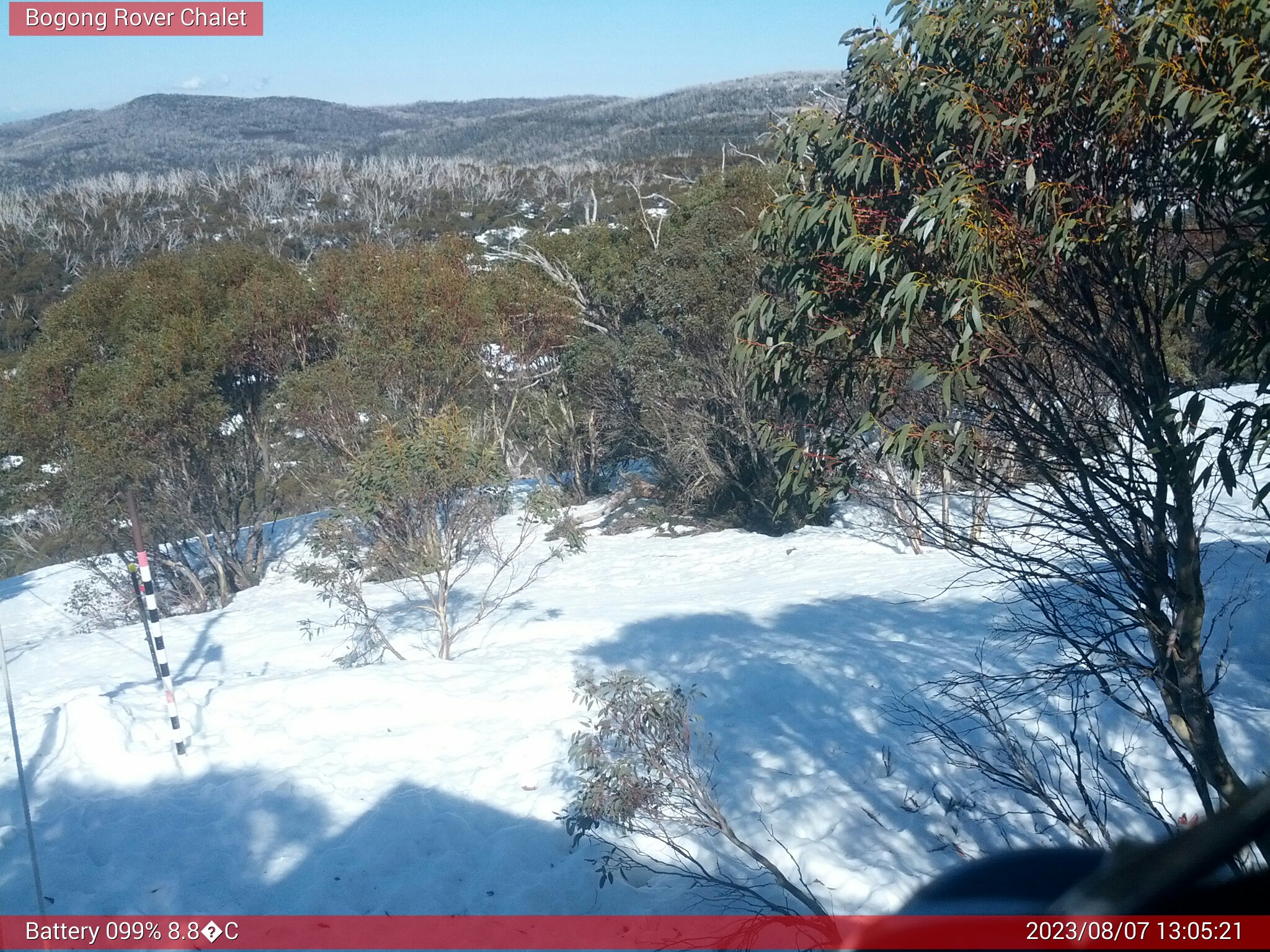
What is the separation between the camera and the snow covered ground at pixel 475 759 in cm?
475

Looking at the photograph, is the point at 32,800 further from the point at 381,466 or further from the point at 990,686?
the point at 990,686

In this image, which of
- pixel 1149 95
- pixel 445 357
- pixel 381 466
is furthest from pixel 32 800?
pixel 445 357

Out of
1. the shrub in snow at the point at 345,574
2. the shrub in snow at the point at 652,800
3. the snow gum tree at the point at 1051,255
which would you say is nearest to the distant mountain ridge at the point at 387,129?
the snow gum tree at the point at 1051,255

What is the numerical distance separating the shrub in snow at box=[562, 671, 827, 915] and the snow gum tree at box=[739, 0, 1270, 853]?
1.45 metres

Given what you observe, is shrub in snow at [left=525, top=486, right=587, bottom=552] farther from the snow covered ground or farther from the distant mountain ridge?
the distant mountain ridge

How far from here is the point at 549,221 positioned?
3650 cm

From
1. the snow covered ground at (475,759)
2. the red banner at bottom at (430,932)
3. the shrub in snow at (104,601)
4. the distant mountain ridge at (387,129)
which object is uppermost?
the distant mountain ridge at (387,129)

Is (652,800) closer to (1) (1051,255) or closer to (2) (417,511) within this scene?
(1) (1051,255)

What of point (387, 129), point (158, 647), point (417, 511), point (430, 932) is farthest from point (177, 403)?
point (387, 129)

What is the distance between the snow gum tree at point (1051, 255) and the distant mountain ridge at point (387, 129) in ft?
2.99

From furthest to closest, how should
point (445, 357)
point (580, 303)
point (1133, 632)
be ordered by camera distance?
point (580, 303), point (445, 357), point (1133, 632)

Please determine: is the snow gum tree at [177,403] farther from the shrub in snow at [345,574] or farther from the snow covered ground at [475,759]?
the shrub in snow at [345,574]

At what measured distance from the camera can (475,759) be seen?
6.32 metres

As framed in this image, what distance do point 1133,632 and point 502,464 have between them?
232 inches
